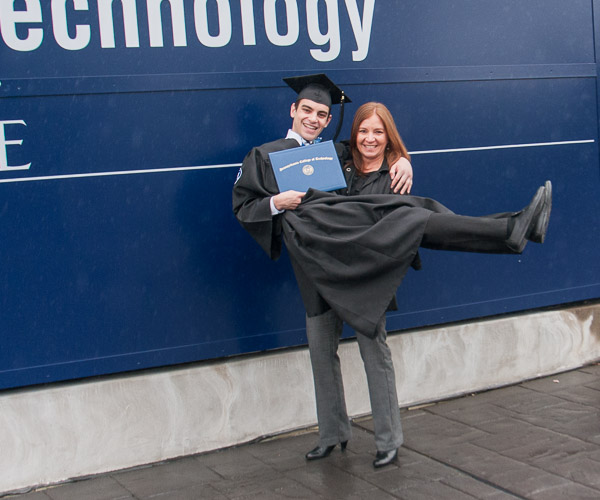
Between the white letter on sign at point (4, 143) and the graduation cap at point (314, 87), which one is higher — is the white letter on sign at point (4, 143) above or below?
below

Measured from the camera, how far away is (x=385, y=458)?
376 centimetres

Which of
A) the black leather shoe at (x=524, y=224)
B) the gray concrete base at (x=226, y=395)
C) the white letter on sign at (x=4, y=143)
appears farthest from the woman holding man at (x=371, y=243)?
the white letter on sign at (x=4, y=143)

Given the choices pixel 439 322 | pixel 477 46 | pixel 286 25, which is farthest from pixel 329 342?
pixel 477 46

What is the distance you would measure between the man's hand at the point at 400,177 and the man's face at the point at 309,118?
0.42m

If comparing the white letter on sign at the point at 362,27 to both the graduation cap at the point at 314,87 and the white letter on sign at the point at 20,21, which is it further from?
the white letter on sign at the point at 20,21

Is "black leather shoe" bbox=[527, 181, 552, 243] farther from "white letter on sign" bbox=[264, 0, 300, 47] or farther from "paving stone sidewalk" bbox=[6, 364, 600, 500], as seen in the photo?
"white letter on sign" bbox=[264, 0, 300, 47]

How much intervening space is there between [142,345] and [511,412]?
2.05m

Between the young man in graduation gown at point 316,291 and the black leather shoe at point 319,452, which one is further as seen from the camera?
the black leather shoe at point 319,452

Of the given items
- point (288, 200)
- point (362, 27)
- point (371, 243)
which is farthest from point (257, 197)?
point (362, 27)

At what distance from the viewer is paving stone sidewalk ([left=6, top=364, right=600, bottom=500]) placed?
3480 mm

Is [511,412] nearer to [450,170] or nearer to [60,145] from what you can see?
[450,170]

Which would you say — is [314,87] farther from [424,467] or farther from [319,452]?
[424,467]

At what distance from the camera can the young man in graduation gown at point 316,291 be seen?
12.3 feet

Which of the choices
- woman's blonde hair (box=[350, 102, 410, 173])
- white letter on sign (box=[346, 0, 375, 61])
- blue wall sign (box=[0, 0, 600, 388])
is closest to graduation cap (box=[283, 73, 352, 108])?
woman's blonde hair (box=[350, 102, 410, 173])
